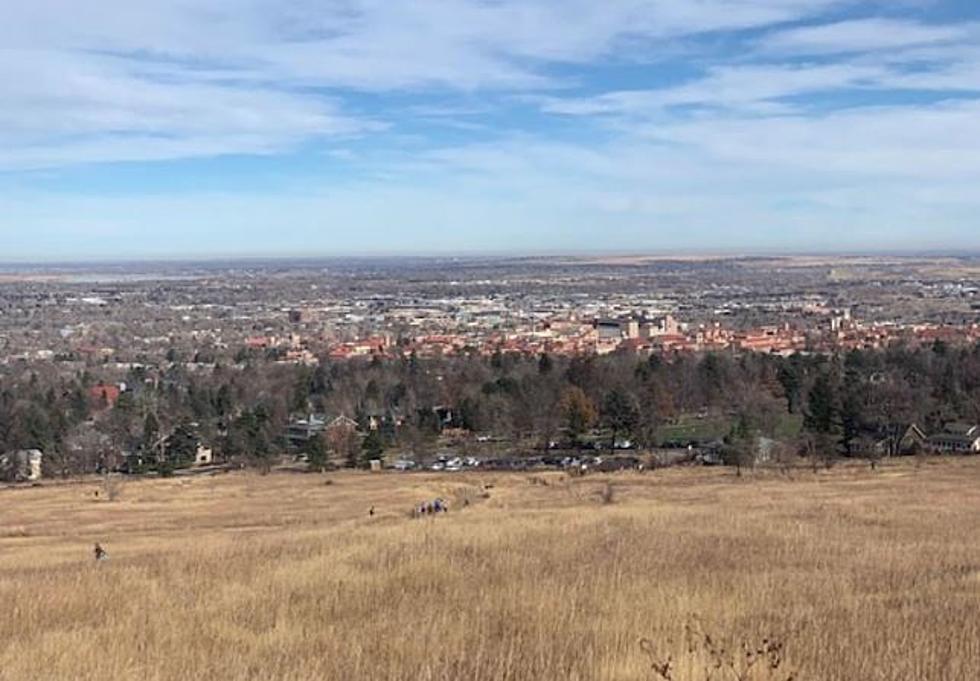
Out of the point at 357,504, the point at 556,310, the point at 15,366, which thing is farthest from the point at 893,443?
the point at 556,310

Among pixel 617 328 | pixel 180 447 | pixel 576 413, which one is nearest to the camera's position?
pixel 180 447

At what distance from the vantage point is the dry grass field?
21.1 feet

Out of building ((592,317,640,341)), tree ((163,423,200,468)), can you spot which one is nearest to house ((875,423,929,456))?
tree ((163,423,200,468))

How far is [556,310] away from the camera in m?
187

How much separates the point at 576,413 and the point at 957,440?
21.7 metres

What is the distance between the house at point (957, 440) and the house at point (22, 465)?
51914mm

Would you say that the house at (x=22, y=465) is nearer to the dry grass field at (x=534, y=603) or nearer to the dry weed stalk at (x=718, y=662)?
the dry grass field at (x=534, y=603)

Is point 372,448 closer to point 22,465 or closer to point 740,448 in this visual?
point 22,465

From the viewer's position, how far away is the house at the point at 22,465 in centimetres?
6169

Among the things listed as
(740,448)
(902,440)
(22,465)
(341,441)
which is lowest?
(22,465)

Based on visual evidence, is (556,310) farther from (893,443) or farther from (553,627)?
(553,627)

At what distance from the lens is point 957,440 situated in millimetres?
56812

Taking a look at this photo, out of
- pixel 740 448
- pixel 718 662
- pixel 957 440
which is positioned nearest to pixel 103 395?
pixel 740 448

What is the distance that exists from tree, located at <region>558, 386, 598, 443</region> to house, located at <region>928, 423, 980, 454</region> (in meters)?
19.9
